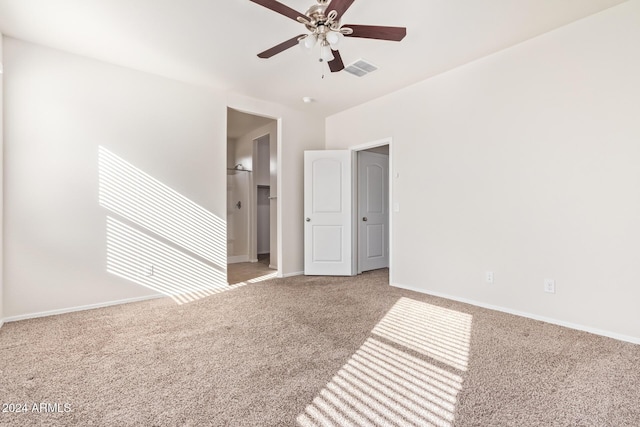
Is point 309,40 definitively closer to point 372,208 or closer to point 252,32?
point 252,32

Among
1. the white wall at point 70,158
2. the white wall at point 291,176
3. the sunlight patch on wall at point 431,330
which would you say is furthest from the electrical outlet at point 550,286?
the white wall at point 70,158

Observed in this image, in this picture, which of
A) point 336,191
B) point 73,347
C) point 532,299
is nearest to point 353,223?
point 336,191

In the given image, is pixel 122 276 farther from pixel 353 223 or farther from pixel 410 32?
pixel 410 32

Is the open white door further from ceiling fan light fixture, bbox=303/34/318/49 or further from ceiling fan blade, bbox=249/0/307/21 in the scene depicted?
ceiling fan blade, bbox=249/0/307/21

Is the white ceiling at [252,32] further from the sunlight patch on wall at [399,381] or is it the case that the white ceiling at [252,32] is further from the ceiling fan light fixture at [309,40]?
the sunlight patch on wall at [399,381]

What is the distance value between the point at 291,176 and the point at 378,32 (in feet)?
9.44

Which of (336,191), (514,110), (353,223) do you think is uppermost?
(514,110)

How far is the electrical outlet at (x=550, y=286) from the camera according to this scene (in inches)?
110

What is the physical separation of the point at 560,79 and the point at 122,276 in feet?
15.6

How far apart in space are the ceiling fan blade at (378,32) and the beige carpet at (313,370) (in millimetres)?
2259

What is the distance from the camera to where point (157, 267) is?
363 centimetres

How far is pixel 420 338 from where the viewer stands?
2.43 metres

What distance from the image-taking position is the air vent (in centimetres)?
336

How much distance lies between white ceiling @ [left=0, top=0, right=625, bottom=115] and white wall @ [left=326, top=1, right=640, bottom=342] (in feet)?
0.90
